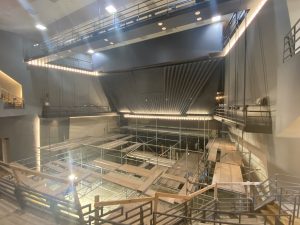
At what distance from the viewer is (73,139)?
10.6 m

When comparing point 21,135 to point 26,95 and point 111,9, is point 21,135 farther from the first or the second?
point 111,9

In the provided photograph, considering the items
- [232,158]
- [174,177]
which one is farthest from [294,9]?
[174,177]

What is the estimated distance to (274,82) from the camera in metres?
4.03

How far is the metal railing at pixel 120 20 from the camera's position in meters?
4.73

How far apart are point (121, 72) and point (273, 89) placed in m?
8.36

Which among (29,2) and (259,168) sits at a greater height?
(29,2)

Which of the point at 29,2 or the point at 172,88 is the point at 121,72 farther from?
the point at 29,2

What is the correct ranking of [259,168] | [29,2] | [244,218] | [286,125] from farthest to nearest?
[29,2]
[259,168]
[244,218]
[286,125]

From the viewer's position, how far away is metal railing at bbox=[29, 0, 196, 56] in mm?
4732

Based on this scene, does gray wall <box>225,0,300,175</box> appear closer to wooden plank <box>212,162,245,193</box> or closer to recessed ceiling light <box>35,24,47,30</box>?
wooden plank <box>212,162,245,193</box>

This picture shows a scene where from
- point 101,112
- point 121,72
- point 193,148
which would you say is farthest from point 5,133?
point 193,148

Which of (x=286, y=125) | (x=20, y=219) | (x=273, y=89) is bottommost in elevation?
(x=20, y=219)

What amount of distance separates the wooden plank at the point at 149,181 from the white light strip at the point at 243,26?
5.41 meters

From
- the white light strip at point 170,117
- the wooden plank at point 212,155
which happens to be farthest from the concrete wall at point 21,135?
the wooden plank at point 212,155
